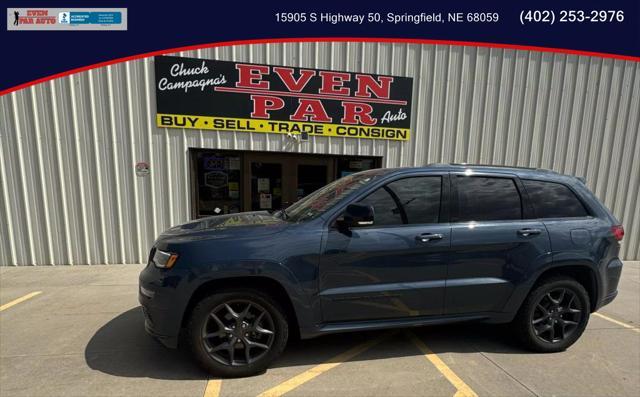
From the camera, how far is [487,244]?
10.00ft

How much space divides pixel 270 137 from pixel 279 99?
0.73m

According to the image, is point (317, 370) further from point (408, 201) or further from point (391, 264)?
point (408, 201)

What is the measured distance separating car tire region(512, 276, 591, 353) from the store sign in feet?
14.0

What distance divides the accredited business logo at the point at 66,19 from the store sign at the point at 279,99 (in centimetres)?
108

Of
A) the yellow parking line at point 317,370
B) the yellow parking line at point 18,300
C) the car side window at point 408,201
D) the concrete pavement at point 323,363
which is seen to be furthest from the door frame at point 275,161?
the yellow parking line at point 317,370

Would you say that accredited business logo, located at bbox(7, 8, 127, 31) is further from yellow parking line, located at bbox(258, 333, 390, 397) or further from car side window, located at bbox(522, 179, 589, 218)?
car side window, located at bbox(522, 179, 589, 218)

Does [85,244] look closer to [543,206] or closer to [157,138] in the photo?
[157,138]

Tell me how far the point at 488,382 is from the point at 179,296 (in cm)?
263

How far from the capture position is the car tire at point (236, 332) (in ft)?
8.86

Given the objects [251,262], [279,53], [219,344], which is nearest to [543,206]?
[251,262]

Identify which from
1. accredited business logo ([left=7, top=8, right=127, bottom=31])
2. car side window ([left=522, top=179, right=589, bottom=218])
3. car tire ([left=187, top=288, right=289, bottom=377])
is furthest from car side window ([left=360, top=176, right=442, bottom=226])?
accredited business logo ([left=7, top=8, right=127, bottom=31])

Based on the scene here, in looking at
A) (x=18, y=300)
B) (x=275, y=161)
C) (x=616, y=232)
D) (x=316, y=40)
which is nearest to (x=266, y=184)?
(x=275, y=161)

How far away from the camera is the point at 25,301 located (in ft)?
14.2

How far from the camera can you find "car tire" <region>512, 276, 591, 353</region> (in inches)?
128
